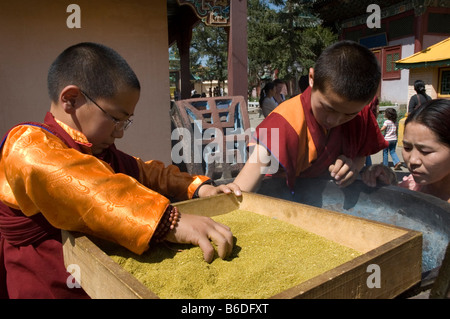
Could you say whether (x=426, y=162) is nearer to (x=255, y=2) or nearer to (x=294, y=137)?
(x=294, y=137)

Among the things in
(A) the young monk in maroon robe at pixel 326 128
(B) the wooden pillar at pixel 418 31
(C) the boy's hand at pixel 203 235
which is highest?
(B) the wooden pillar at pixel 418 31

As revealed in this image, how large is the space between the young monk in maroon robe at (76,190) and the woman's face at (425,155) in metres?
0.95

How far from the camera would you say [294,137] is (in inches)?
74.5

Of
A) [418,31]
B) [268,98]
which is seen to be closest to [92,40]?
[268,98]

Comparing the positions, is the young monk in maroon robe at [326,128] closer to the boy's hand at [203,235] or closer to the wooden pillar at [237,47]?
the boy's hand at [203,235]

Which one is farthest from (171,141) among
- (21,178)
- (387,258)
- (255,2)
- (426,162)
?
(255,2)

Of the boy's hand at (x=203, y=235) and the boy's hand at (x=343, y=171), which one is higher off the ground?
the boy's hand at (x=343, y=171)

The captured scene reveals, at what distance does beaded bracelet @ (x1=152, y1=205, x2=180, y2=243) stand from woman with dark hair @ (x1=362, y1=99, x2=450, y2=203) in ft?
3.98

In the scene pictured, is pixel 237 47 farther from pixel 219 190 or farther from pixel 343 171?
pixel 219 190

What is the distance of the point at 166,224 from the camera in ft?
3.66

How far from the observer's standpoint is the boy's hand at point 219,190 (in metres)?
1.57

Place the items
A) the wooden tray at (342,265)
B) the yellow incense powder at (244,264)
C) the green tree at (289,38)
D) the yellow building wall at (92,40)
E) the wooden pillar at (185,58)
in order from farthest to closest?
the green tree at (289,38), the wooden pillar at (185,58), the yellow building wall at (92,40), the yellow incense powder at (244,264), the wooden tray at (342,265)

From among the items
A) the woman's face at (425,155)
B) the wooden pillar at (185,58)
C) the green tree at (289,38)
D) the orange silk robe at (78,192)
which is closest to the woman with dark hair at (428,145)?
the woman's face at (425,155)

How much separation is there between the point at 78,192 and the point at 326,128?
1.36m
